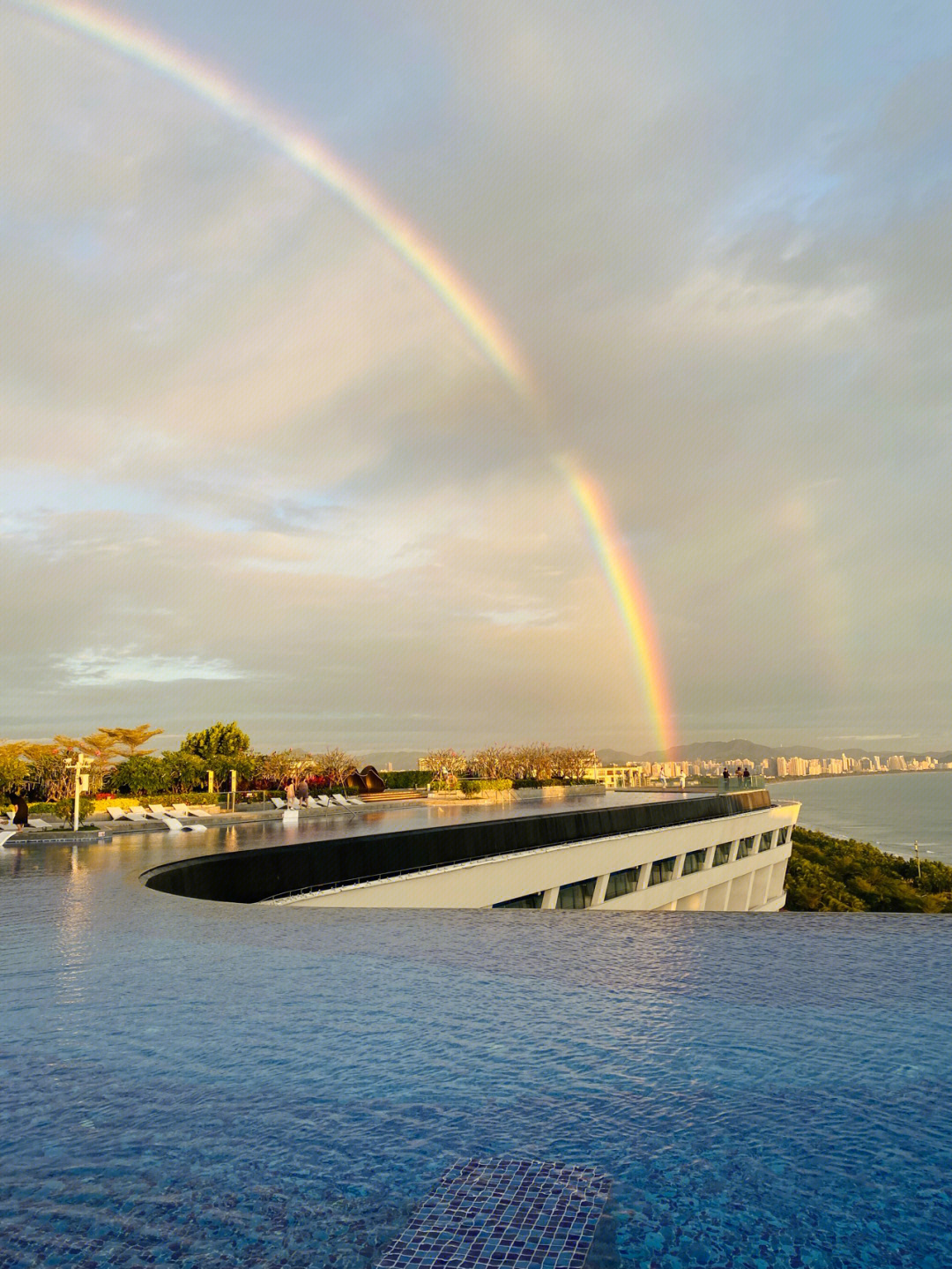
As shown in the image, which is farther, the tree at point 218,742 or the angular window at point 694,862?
the tree at point 218,742

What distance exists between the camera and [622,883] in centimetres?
2186

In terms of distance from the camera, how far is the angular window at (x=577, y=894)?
61.9ft

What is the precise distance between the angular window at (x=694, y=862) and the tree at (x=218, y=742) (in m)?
21.0

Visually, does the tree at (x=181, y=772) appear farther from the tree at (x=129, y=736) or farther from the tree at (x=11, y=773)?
the tree at (x=129, y=736)

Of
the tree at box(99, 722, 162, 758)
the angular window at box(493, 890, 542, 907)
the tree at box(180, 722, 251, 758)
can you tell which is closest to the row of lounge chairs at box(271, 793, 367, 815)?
the angular window at box(493, 890, 542, 907)

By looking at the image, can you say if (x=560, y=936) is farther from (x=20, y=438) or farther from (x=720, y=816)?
(x=20, y=438)

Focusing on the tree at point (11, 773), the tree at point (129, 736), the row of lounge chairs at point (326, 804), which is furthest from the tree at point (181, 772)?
the tree at point (129, 736)

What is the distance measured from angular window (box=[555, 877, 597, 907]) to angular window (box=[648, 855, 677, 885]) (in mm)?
4061

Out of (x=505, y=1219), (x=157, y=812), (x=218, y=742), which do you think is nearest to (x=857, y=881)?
(x=218, y=742)

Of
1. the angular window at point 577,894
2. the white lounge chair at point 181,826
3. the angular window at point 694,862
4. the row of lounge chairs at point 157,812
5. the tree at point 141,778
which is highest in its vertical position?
the tree at point 141,778

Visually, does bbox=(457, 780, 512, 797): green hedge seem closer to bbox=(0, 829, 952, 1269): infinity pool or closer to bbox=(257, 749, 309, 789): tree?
bbox=(257, 749, 309, 789): tree

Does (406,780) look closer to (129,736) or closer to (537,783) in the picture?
(537,783)

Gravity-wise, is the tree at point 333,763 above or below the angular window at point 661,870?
above

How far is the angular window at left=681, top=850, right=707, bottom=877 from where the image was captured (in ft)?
88.1
